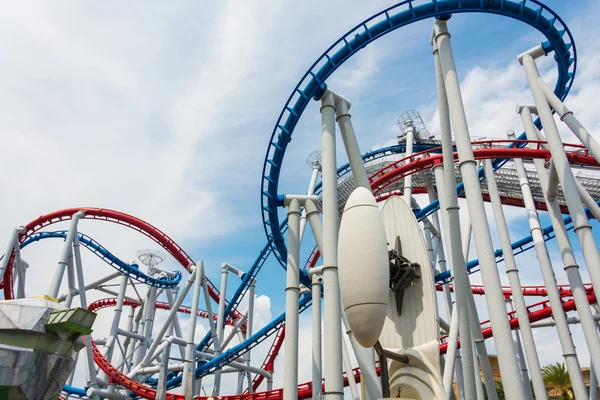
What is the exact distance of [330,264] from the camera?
9055mm

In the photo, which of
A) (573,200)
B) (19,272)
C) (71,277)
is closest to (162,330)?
(71,277)

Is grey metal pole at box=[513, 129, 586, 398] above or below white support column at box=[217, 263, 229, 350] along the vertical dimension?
below

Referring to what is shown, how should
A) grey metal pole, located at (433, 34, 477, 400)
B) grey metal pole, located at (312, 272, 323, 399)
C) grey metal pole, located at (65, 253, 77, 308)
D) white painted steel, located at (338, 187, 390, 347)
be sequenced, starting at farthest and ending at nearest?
1. grey metal pole, located at (65, 253, 77, 308)
2. grey metal pole, located at (312, 272, 323, 399)
3. grey metal pole, located at (433, 34, 477, 400)
4. white painted steel, located at (338, 187, 390, 347)

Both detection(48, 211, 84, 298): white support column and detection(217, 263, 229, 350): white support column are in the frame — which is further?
detection(217, 263, 229, 350): white support column

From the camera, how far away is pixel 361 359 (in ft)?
27.5

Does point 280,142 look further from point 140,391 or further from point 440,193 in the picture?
point 140,391

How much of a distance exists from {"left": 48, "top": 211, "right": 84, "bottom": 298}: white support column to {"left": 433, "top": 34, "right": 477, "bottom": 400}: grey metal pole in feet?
39.8

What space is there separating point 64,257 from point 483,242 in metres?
13.7

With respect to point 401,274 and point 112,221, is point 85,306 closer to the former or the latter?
point 112,221

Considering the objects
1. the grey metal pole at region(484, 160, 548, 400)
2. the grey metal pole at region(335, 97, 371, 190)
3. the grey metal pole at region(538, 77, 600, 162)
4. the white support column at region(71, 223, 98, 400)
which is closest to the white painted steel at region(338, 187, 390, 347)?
the grey metal pole at region(335, 97, 371, 190)

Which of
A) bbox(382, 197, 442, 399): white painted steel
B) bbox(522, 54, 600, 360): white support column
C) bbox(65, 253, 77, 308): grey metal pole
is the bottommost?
bbox(382, 197, 442, 399): white painted steel

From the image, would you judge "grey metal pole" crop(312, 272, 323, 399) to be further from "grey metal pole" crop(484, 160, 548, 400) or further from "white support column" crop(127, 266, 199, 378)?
"white support column" crop(127, 266, 199, 378)

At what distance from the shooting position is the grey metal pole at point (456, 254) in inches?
310

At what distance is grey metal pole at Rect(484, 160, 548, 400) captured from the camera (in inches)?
385
